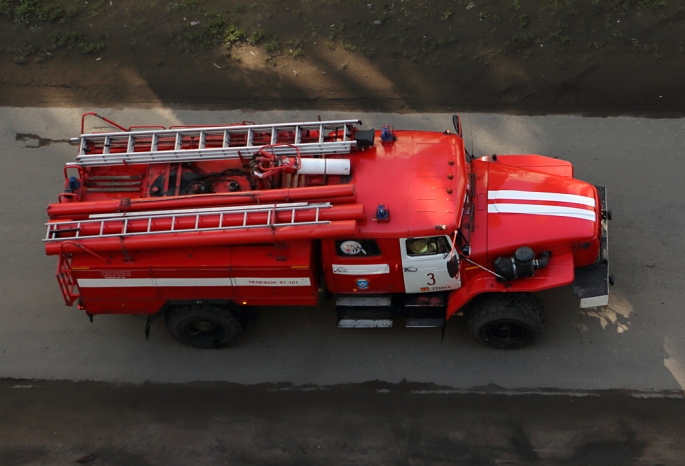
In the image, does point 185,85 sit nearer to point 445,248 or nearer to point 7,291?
point 7,291

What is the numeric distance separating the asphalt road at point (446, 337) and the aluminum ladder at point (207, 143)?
244 centimetres

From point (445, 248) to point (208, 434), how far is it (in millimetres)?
3861

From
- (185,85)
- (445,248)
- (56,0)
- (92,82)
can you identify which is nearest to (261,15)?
(185,85)

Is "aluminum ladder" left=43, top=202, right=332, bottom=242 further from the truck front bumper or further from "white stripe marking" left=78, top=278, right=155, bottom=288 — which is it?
the truck front bumper

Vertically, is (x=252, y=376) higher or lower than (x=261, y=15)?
lower

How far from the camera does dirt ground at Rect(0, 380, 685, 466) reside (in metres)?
8.00

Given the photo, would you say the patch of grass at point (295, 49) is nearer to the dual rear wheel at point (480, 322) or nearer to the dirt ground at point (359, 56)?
the dirt ground at point (359, 56)

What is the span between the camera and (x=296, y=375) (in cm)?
884

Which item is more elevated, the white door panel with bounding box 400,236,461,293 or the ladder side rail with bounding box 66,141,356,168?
the ladder side rail with bounding box 66,141,356,168

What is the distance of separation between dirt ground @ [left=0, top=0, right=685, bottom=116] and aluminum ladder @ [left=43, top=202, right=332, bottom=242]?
15.0ft

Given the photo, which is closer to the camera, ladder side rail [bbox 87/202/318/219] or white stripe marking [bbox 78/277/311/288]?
ladder side rail [bbox 87/202/318/219]

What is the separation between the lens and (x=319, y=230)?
24.6 ft

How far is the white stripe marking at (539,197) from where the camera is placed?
8.26 m

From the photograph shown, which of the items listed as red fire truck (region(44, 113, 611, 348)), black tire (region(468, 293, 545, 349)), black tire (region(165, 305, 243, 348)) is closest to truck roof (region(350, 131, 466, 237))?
red fire truck (region(44, 113, 611, 348))
